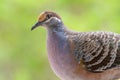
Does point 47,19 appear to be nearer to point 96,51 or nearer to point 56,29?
point 56,29

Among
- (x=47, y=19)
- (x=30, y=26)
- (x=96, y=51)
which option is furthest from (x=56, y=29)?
(x=30, y=26)

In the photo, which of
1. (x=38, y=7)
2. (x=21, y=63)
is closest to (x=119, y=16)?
(x=38, y=7)

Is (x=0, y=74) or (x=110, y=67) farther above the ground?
(x=0, y=74)

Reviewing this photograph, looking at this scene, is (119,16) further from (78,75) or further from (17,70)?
(78,75)

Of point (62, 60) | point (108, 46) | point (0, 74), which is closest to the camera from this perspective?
point (62, 60)

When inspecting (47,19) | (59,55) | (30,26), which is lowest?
(59,55)
